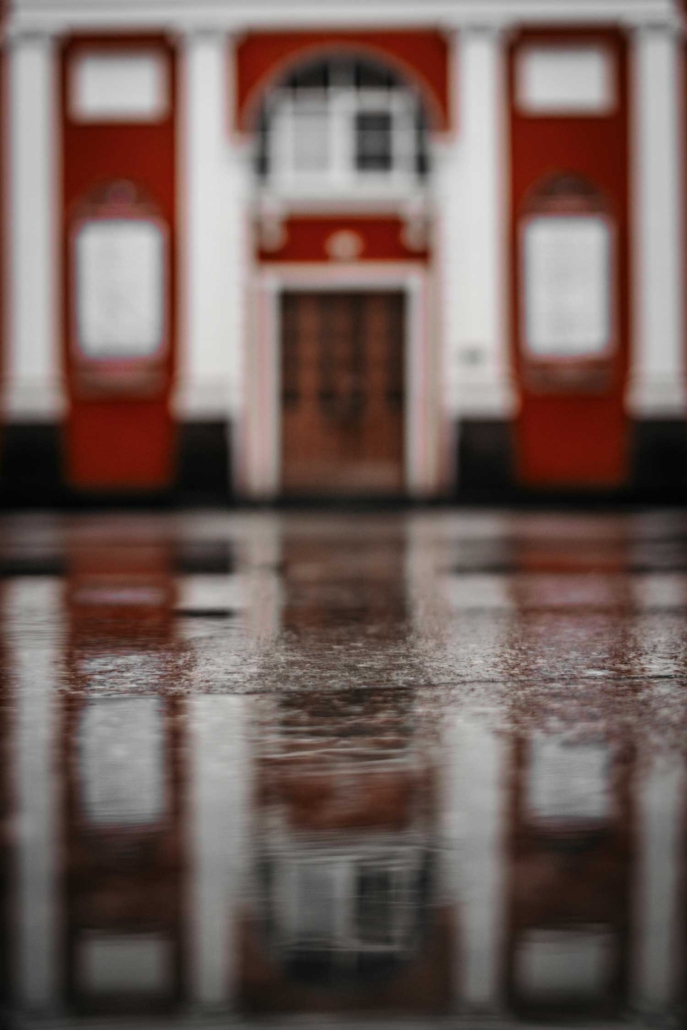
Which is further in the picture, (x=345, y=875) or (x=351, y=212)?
(x=351, y=212)

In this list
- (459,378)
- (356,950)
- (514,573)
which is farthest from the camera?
(459,378)

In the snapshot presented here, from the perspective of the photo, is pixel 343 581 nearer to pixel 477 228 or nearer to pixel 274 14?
pixel 477 228

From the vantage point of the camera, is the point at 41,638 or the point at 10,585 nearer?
the point at 41,638

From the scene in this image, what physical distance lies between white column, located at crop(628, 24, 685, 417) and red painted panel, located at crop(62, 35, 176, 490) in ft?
18.5

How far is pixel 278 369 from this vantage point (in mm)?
21531

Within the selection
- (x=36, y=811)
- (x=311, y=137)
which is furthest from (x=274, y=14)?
(x=36, y=811)

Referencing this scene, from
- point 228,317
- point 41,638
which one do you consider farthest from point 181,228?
point 41,638

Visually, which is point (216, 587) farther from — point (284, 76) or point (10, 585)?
point (284, 76)

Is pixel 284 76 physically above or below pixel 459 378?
above

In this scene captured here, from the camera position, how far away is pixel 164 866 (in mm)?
2117

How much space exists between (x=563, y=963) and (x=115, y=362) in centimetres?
1992

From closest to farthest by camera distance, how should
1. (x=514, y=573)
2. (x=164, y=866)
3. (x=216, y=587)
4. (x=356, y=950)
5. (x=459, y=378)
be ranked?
(x=356, y=950), (x=164, y=866), (x=216, y=587), (x=514, y=573), (x=459, y=378)

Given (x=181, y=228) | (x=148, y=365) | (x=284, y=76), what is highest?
(x=284, y=76)

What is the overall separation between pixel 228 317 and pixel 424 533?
8.08m
